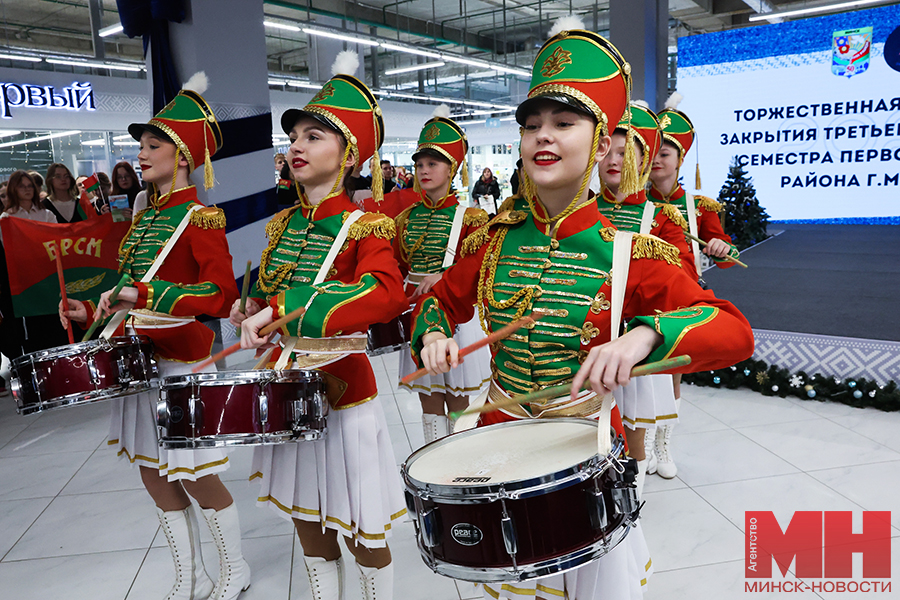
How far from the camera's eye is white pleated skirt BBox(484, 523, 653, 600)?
1349 millimetres

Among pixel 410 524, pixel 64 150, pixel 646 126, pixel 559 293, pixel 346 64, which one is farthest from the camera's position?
pixel 64 150

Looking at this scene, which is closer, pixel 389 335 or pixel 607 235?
pixel 607 235

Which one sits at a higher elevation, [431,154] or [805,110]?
[805,110]

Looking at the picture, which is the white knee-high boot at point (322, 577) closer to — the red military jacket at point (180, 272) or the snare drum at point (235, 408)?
the snare drum at point (235, 408)

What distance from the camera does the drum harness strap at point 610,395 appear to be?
3.83 feet

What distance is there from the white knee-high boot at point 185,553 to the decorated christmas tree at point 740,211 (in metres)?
8.22

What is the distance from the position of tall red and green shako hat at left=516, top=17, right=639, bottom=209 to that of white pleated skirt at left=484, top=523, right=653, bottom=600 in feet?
2.71

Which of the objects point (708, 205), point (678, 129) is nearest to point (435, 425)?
point (708, 205)

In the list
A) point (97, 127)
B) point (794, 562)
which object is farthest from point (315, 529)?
point (97, 127)

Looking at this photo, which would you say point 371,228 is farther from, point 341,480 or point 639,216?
point 639,216

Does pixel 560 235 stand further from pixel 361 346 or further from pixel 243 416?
pixel 243 416

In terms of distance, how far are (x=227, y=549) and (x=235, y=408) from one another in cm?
105

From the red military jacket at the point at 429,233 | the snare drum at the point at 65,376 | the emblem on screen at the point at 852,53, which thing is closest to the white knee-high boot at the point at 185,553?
the snare drum at the point at 65,376

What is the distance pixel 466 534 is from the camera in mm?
1161
